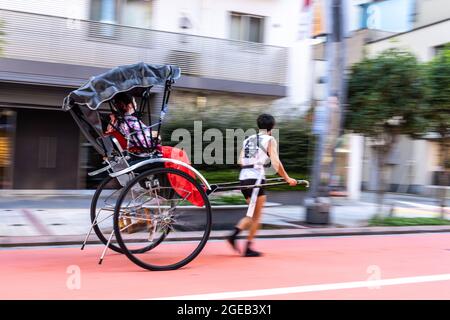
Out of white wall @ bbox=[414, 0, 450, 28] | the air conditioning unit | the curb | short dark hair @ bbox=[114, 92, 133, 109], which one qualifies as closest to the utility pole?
the curb

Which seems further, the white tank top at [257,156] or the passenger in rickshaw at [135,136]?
the white tank top at [257,156]

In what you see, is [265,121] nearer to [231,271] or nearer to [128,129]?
[128,129]

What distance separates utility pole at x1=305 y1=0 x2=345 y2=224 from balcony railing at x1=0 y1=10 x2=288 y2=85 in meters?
6.30

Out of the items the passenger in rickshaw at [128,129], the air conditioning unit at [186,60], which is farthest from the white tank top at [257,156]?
the air conditioning unit at [186,60]

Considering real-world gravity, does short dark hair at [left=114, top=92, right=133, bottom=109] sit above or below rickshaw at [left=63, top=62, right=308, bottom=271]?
above

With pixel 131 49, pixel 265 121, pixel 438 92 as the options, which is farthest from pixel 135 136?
pixel 131 49

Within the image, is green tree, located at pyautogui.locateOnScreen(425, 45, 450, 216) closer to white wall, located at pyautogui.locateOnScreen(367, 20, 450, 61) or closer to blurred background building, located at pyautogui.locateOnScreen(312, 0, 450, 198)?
blurred background building, located at pyautogui.locateOnScreen(312, 0, 450, 198)

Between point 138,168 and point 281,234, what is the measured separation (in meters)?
3.80

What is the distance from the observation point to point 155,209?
620cm

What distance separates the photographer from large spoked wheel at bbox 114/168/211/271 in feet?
18.9

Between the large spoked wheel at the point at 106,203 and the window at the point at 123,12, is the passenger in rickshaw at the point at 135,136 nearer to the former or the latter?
the large spoked wheel at the point at 106,203

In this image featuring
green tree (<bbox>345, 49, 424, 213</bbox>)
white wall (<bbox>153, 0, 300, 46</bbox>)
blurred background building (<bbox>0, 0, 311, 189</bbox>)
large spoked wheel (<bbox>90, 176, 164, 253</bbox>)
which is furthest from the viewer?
white wall (<bbox>153, 0, 300, 46</bbox>)

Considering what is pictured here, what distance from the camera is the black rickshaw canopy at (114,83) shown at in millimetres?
5785

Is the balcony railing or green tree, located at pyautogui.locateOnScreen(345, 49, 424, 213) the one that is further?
the balcony railing
